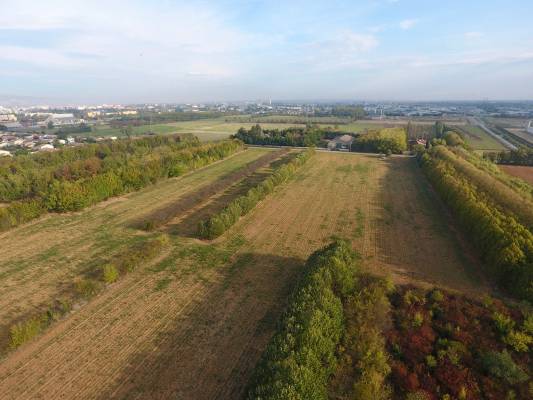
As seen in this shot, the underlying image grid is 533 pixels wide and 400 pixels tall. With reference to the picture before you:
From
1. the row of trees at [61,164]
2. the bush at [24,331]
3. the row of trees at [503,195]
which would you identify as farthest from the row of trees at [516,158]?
the bush at [24,331]

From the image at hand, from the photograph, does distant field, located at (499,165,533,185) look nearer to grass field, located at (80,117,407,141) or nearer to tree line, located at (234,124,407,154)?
tree line, located at (234,124,407,154)

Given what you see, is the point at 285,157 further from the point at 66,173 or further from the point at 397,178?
the point at 66,173

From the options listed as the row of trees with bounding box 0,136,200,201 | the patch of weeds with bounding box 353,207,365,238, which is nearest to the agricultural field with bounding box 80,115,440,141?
the row of trees with bounding box 0,136,200,201

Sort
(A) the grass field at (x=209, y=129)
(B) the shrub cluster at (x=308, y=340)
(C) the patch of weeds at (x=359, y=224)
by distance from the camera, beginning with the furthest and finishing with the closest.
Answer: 1. (A) the grass field at (x=209, y=129)
2. (C) the patch of weeds at (x=359, y=224)
3. (B) the shrub cluster at (x=308, y=340)

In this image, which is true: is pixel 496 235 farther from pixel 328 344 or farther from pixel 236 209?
pixel 236 209

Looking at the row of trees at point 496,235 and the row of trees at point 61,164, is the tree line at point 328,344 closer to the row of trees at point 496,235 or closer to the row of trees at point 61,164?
the row of trees at point 496,235

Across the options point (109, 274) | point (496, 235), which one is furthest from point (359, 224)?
point (109, 274)

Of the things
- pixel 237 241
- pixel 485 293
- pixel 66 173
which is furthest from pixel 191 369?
Result: pixel 66 173
